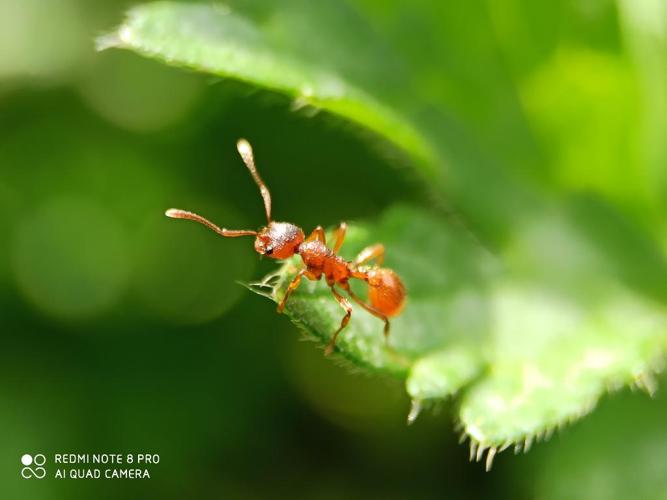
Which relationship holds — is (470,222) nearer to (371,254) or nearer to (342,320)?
(371,254)

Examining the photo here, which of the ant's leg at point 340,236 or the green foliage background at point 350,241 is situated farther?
the ant's leg at point 340,236

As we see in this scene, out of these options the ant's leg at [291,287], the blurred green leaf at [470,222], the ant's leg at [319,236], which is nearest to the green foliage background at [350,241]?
the blurred green leaf at [470,222]

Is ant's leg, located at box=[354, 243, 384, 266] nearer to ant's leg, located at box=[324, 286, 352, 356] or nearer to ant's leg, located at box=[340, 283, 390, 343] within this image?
ant's leg, located at box=[340, 283, 390, 343]

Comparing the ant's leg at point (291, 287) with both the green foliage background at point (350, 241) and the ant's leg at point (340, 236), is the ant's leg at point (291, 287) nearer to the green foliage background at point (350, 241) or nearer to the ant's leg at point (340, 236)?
the green foliage background at point (350, 241)

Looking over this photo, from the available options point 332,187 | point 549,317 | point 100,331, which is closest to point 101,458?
point 100,331

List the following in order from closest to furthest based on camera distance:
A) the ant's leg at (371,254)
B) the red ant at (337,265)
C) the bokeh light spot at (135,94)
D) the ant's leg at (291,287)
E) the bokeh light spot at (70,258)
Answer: the ant's leg at (291,287) → the red ant at (337,265) → the ant's leg at (371,254) → the bokeh light spot at (70,258) → the bokeh light spot at (135,94)

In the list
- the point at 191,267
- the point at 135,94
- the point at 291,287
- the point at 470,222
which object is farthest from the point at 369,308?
the point at 135,94

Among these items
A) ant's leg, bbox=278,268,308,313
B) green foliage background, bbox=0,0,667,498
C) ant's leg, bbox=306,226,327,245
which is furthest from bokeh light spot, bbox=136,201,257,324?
ant's leg, bbox=278,268,308,313
